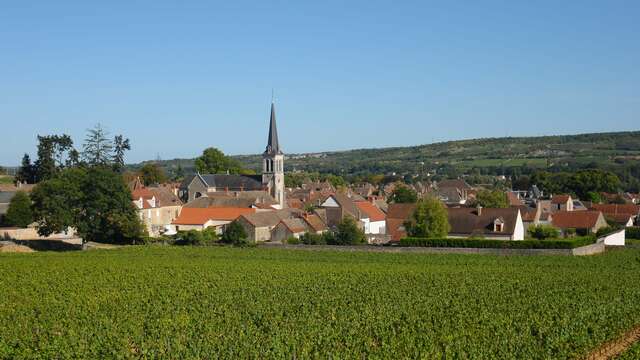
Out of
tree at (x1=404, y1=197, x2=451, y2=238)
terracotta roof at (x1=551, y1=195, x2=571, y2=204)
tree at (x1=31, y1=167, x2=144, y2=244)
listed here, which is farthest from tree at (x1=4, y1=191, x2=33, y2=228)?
terracotta roof at (x1=551, y1=195, x2=571, y2=204)

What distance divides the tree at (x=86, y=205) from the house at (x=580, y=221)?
35617mm

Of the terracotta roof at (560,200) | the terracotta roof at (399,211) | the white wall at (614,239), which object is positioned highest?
the terracotta roof at (560,200)

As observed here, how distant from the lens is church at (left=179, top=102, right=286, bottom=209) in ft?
280

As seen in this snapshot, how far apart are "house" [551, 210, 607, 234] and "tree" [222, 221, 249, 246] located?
27.6m

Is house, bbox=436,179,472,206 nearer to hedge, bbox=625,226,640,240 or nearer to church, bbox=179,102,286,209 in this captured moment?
church, bbox=179,102,286,209

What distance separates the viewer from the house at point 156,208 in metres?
68.5

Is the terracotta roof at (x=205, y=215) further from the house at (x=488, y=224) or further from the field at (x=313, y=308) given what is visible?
the field at (x=313, y=308)

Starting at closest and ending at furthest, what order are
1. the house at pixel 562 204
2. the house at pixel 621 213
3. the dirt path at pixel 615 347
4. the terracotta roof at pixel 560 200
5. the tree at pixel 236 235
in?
the dirt path at pixel 615 347 < the tree at pixel 236 235 < the house at pixel 621 213 < the house at pixel 562 204 < the terracotta roof at pixel 560 200

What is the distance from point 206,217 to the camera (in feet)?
224

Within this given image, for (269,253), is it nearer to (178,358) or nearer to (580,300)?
(580,300)

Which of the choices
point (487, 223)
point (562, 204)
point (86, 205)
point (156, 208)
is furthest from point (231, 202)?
point (562, 204)

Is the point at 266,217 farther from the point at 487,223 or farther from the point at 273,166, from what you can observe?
the point at 273,166

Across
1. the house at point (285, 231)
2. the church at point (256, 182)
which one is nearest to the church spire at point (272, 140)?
the church at point (256, 182)

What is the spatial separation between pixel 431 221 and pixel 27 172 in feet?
176
